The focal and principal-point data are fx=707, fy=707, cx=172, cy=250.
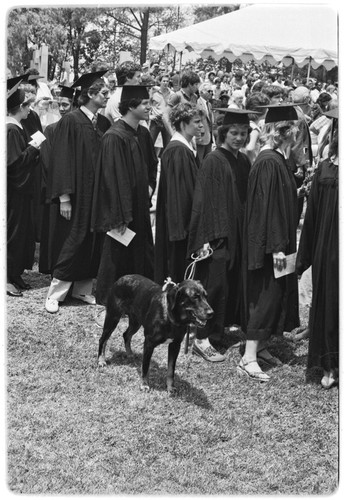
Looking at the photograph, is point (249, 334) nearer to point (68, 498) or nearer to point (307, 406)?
point (307, 406)

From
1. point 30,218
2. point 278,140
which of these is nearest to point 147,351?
point 278,140

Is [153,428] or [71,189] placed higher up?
[71,189]

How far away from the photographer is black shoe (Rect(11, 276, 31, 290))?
7.59 metres

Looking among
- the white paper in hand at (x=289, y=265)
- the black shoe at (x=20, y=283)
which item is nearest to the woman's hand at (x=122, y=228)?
the white paper in hand at (x=289, y=265)

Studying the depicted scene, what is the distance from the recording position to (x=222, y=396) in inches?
203

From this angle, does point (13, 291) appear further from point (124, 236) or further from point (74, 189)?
point (124, 236)

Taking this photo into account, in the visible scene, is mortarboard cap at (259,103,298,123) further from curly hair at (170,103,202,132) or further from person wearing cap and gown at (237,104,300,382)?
curly hair at (170,103,202,132)

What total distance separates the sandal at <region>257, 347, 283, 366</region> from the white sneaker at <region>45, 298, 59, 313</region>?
217 centimetres

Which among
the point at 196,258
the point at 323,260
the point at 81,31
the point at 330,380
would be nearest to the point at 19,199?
the point at 196,258

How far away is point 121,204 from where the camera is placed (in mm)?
6156

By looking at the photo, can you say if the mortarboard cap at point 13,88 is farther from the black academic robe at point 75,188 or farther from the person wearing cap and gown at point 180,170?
the person wearing cap and gown at point 180,170

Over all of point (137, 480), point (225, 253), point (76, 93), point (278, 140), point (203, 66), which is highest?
point (203, 66)

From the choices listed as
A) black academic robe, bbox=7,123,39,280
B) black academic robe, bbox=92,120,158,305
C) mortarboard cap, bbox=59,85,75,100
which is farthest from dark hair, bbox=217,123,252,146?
mortarboard cap, bbox=59,85,75,100

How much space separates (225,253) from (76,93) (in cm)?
289
